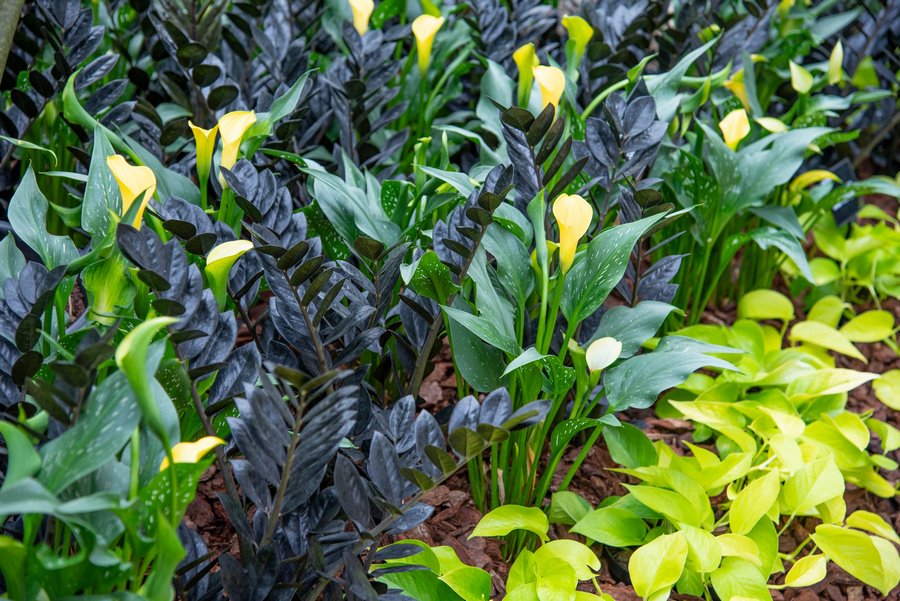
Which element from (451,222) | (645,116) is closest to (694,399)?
(645,116)

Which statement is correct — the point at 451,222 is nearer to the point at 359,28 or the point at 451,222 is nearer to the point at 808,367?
the point at 359,28

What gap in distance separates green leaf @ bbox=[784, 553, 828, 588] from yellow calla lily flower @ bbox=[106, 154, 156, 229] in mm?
1090

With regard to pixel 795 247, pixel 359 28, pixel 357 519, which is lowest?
pixel 795 247

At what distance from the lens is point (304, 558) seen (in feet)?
3.33

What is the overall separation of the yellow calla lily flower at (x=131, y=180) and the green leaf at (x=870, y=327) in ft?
5.15

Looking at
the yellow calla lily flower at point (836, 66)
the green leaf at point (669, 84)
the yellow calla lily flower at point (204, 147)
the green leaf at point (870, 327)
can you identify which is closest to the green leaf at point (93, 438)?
the yellow calla lily flower at point (204, 147)

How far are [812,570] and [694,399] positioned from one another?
44 cm

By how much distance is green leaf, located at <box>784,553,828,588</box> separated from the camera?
4.53 feet

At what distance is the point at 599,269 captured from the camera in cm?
130

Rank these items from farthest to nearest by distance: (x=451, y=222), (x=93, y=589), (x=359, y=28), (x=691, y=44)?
1. (x=691, y=44)
2. (x=359, y=28)
3. (x=451, y=222)
4. (x=93, y=589)

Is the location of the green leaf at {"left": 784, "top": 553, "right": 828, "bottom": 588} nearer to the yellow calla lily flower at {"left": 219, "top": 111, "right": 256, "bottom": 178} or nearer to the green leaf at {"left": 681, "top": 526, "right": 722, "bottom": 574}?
the green leaf at {"left": 681, "top": 526, "right": 722, "bottom": 574}

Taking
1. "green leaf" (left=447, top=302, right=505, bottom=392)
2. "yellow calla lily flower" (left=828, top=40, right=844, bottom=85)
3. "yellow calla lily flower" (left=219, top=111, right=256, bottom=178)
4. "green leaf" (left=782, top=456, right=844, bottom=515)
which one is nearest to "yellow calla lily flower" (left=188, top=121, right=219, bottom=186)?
"yellow calla lily flower" (left=219, top=111, right=256, bottom=178)

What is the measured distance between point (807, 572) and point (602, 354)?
0.54 meters

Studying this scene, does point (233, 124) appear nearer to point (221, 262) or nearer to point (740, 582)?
point (221, 262)
